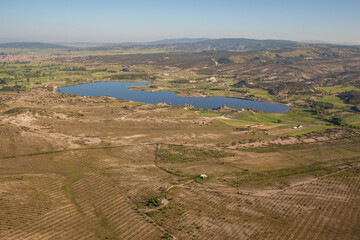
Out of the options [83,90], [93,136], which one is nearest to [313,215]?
[93,136]

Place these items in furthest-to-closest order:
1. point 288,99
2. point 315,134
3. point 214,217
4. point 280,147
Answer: point 288,99 → point 315,134 → point 280,147 → point 214,217

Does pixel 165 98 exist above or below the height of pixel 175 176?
above

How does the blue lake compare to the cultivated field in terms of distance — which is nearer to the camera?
the cultivated field

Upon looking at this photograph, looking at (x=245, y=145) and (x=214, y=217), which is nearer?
(x=214, y=217)

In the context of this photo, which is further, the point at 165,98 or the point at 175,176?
the point at 165,98

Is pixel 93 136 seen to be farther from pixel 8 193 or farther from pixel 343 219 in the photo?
pixel 343 219

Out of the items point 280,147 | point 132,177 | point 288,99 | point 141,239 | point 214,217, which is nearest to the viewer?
point 141,239

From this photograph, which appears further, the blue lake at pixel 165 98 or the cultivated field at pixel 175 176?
the blue lake at pixel 165 98
